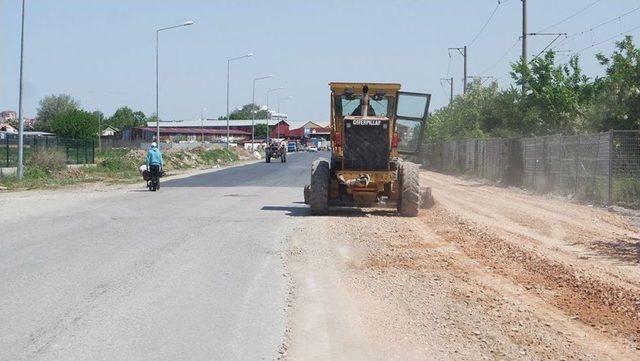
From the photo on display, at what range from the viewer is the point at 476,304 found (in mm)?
9391

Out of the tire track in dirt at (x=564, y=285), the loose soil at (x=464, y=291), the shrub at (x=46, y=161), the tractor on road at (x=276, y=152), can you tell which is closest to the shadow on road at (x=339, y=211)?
the loose soil at (x=464, y=291)

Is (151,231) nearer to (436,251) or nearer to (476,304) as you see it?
(436,251)

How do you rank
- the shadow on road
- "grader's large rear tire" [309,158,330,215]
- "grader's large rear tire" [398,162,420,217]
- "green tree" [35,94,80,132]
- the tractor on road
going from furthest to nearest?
Answer: "green tree" [35,94,80,132] → the tractor on road → the shadow on road → "grader's large rear tire" [309,158,330,215] → "grader's large rear tire" [398,162,420,217]

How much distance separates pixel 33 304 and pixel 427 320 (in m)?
4.11

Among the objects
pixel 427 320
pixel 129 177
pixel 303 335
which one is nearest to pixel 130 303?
pixel 303 335

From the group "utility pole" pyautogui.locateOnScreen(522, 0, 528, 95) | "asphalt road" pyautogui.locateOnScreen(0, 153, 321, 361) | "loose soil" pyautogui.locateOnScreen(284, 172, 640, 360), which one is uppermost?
"utility pole" pyautogui.locateOnScreen(522, 0, 528, 95)

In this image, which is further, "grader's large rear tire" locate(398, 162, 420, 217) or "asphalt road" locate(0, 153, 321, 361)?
"grader's large rear tire" locate(398, 162, 420, 217)

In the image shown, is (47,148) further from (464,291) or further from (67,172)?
(464,291)

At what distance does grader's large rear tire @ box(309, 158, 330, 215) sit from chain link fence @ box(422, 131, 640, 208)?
8.04 metres

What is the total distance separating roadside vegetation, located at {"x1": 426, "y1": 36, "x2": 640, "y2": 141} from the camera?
2862 cm

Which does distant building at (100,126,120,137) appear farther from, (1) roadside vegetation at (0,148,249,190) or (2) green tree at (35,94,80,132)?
(1) roadside vegetation at (0,148,249,190)

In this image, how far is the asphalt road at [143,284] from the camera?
7.67 m

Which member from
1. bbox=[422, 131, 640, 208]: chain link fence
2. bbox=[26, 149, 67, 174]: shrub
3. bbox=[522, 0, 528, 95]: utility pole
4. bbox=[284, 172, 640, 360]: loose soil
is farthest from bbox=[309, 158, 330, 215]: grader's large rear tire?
bbox=[26, 149, 67, 174]: shrub

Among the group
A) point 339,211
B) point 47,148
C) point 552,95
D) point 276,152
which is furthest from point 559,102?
point 276,152
